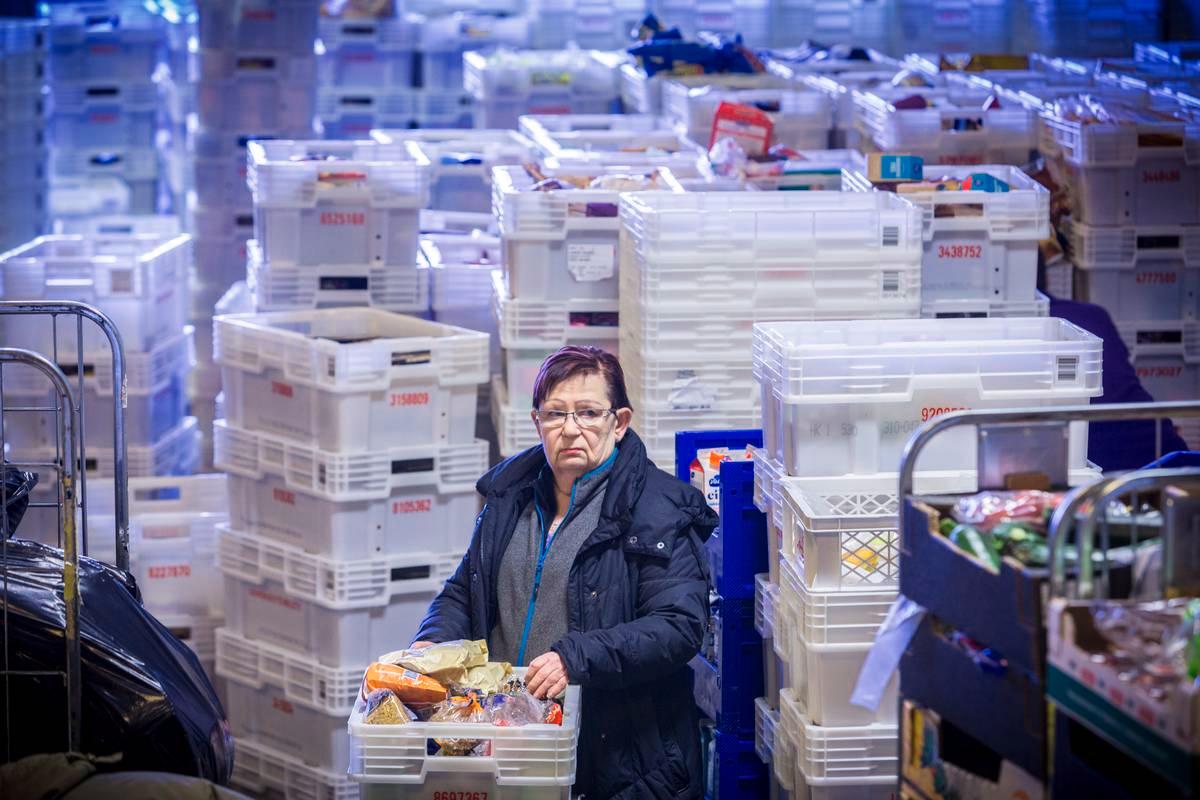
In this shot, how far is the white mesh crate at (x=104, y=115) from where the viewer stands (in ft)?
43.3

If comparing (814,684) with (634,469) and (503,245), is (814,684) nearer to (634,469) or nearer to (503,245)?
(634,469)

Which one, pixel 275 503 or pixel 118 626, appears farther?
pixel 275 503

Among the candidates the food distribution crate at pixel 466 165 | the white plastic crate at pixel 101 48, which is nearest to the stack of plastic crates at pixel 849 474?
the food distribution crate at pixel 466 165

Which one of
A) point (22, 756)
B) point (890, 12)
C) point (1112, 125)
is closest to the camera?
point (22, 756)

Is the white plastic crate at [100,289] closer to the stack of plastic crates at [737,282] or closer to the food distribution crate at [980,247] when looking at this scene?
the stack of plastic crates at [737,282]

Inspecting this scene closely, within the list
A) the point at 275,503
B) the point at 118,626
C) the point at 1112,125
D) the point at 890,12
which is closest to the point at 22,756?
the point at 118,626

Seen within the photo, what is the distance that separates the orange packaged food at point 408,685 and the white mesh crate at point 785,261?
2.11 metres

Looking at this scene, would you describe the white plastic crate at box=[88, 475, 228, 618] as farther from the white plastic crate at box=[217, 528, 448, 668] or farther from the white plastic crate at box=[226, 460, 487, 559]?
the white plastic crate at box=[226, 460, 487, 559]

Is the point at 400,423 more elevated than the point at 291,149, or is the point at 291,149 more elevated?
the point at 291,149

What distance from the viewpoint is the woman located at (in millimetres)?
4309

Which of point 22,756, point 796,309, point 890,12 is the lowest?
point 22,756

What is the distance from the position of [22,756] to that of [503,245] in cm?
315

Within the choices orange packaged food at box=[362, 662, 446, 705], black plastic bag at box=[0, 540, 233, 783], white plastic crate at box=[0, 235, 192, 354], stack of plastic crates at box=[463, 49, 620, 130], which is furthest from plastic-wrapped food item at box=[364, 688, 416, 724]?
stack of plastic crates at box=[463, 49, 620, 130]

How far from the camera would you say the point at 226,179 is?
37.3 feet
